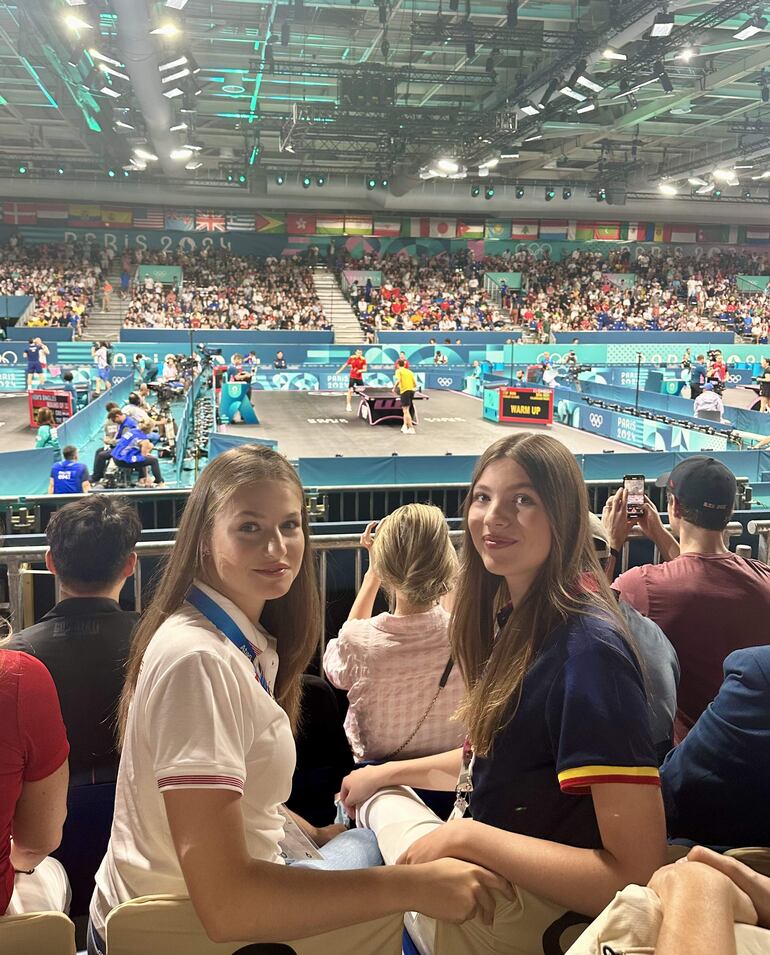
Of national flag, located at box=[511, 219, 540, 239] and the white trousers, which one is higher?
national flag, located at box=[511, 219, 540, 239]

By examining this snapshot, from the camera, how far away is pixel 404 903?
156 centimetres

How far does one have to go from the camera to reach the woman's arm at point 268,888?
1.45m

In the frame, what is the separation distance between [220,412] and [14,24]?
394 inches

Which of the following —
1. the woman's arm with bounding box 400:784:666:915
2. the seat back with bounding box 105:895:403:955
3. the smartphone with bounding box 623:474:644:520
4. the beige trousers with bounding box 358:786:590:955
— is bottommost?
the beige trousers with bounding box 358:786:590:955

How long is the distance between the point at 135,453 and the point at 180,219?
32.0 meters

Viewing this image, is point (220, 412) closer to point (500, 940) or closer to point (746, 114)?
point (500, 940)

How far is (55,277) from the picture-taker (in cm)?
3666

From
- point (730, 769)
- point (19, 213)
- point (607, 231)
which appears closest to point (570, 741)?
point (730, 769)

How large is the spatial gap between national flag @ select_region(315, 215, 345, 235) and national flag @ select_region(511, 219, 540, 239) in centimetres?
974

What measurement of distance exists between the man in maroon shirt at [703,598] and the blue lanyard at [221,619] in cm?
181

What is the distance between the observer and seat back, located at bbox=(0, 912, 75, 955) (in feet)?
5.01

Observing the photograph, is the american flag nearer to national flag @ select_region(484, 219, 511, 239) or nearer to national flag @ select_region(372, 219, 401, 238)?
national flag @ select_region(372, 219, 401, 238)

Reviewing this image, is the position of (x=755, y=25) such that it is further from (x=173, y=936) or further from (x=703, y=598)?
(x=173, y=936)

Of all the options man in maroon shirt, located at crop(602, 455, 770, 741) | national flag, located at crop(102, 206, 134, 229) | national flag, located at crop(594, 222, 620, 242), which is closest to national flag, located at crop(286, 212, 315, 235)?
→ national flag, located at crop(102, 206, 134, 229)
